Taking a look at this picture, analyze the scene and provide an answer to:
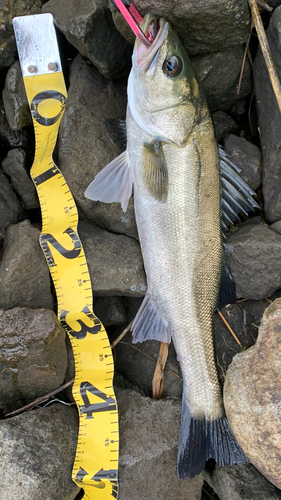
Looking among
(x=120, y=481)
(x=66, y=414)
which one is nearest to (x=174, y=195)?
(x=66, y=414)

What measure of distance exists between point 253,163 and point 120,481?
2860 millimetres

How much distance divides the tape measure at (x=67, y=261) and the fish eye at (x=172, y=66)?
1112 mm

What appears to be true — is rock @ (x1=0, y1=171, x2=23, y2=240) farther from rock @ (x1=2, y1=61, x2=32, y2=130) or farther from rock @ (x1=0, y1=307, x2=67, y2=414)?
rock @ (x1=0, y1=307, x2=67, y2=414)

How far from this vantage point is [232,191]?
3291 mm

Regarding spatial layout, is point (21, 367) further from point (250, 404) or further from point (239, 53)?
point (239, 53)

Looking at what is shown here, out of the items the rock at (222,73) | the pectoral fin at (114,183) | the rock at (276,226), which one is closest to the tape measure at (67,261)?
the pectoral fin at (114,183)

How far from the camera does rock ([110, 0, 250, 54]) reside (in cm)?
291

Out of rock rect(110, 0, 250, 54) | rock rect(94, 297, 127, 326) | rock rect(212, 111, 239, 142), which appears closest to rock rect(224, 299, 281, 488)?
rock rect(94, 297, 127, 326)

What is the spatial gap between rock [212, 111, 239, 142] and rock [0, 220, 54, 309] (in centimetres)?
191

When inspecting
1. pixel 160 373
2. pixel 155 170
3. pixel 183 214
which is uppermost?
pixel 155 170

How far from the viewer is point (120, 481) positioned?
3.08 meters

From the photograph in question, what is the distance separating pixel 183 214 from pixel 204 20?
4.87 ft

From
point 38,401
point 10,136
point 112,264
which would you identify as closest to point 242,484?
point 38,401

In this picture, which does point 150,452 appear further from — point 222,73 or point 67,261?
point 222,73
